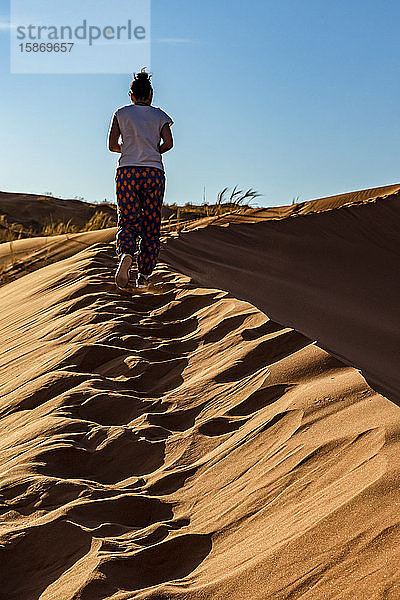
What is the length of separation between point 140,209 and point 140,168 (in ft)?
1.06

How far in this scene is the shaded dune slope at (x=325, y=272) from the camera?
3611 millimetres

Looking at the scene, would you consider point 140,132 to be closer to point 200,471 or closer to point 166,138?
point 166,138

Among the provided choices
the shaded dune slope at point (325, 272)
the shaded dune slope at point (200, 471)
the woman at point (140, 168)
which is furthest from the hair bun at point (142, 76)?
the shaded dune slope at point (200, 471)

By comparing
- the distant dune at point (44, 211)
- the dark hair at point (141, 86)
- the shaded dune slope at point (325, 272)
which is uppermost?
the dark hair at point (141, 86)

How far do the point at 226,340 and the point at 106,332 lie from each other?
883 millimetres

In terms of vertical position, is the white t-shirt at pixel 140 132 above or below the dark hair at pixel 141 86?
below

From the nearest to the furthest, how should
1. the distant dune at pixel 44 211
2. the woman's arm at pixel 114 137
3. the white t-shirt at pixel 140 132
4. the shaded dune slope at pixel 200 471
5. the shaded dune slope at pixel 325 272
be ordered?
the shaded dune slope at pixel 200 471
the shaded dune slope at pixel 325 272
the white t-shirt at pixel 140 132
the woman's arm at pixel 114 137
the distant dune at pixel 44 211

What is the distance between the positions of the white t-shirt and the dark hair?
0.10m

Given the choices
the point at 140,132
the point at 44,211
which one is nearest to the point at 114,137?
the point at 140,132

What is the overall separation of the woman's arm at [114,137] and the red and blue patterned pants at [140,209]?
0.19m

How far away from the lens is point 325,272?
6.40 meters

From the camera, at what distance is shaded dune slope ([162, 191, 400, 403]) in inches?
142

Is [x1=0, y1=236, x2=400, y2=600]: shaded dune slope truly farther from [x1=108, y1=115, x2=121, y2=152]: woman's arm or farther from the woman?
[x1=108, y1=115, x2=121, y2=152]: woman's arm

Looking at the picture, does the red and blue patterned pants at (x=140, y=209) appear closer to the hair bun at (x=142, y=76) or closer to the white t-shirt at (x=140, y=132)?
the white t-shirt at (x=140, y=132)
